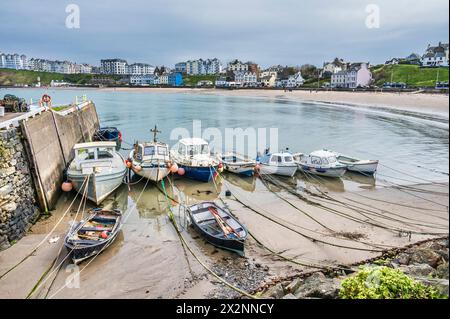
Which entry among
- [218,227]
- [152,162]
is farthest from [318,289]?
[152,162]

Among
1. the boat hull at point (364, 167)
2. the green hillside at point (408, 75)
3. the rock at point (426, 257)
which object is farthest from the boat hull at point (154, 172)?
the green hillside at point (408, 75)

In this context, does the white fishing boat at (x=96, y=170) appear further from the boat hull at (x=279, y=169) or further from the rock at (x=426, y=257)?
the rock at (x=426, y=257)

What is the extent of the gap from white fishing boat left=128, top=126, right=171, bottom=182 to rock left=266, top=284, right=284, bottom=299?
1298cm

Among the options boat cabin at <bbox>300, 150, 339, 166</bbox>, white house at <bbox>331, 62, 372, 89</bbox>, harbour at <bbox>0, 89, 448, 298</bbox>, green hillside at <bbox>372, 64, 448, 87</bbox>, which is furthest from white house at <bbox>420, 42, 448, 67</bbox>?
boat cabin at <bbox>300, 150, 339, 166</bbox>

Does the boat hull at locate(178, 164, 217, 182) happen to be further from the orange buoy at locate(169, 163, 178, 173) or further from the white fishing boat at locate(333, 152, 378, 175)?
the white fishing boat at locate(333, 152, 378, 175)

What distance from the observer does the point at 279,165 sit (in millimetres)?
23906

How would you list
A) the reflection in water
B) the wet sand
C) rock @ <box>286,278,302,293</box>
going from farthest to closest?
the reflection in water, the wet sand, rock @ <box>286,278,302,293</box>

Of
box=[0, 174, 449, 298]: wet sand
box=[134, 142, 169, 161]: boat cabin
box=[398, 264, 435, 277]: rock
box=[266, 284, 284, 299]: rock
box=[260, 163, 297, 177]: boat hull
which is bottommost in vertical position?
box=[0, 174, 449, 298]: wet sand

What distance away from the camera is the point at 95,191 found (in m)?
18.0

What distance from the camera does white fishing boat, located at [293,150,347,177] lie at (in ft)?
77.2

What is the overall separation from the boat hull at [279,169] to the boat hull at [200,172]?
3.98 m

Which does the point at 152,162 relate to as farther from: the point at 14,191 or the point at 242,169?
the point at 14,191
